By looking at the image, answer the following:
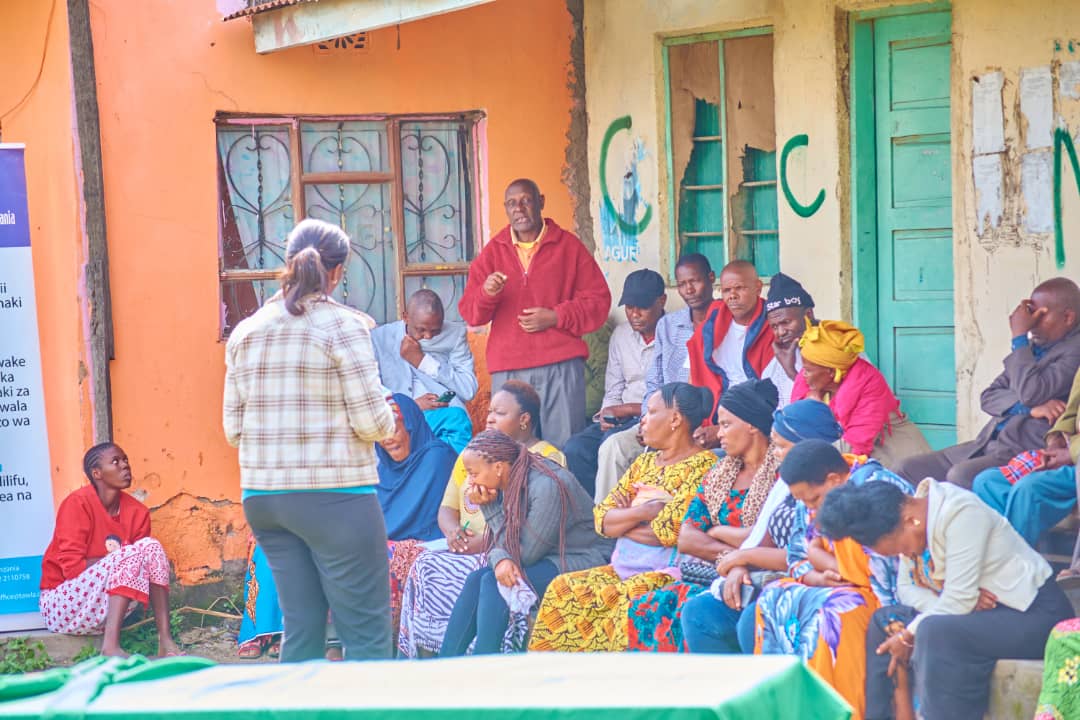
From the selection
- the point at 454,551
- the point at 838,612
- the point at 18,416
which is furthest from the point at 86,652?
the point at 838,612

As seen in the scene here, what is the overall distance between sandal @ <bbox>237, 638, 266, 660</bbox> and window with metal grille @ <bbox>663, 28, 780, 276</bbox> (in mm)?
3044

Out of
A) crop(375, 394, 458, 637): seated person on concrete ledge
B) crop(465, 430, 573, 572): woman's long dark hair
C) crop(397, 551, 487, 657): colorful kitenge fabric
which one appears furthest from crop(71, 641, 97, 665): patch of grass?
crop(465, 430, 573, 572): woman's long dark hair

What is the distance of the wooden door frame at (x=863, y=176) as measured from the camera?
7.20 meters

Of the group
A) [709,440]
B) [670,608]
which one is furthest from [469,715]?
[709,440]

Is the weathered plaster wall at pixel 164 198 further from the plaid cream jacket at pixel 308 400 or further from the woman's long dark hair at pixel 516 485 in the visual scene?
the plaid cream jacket at pixel 308 400

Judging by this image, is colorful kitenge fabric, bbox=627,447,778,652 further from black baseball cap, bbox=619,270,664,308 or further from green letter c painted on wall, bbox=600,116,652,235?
green letter c painted on wall, bbox=600,116,652,235

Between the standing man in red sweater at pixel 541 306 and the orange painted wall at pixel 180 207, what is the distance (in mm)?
1093

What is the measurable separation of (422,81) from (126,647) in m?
3.39

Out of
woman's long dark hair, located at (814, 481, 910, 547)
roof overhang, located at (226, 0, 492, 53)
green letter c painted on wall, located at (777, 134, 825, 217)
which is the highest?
roof overhang, located at (226, 0, 492, 53)

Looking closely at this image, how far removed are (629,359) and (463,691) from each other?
205 inches

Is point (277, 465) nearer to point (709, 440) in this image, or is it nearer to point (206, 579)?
point (709, 440)

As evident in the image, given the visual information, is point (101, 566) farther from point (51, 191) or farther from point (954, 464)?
point (954, 464)

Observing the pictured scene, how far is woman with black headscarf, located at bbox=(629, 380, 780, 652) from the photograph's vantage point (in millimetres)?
5500

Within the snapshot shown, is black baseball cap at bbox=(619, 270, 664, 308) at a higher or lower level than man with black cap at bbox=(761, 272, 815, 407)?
higher
